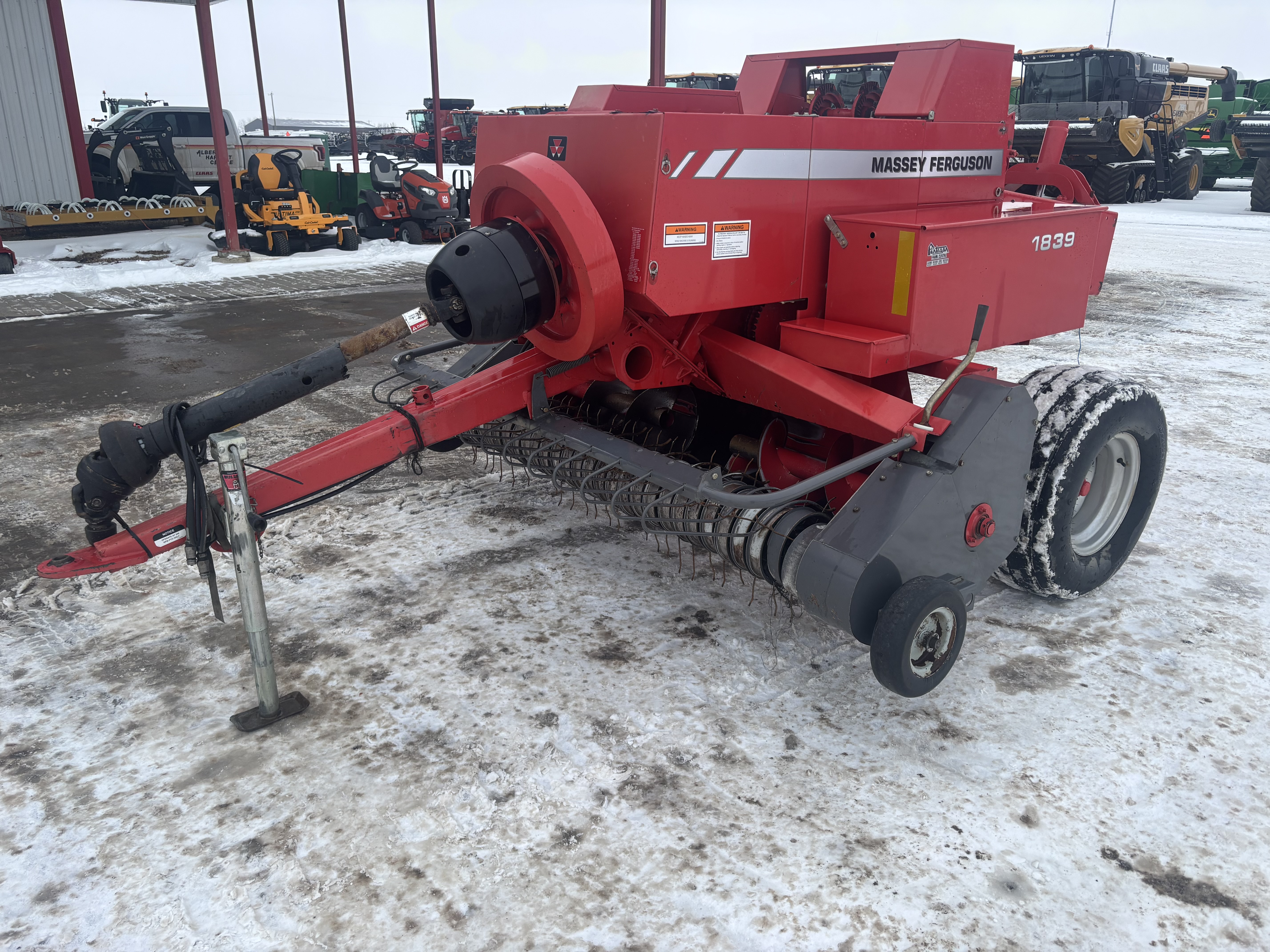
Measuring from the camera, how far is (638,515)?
120 inches

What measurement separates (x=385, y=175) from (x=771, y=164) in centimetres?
1108

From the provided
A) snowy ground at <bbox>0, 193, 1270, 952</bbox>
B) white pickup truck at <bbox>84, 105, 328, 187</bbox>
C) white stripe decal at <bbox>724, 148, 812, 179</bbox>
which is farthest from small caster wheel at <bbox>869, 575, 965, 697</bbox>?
white pickup truck at <bbox>84, 105, 328, 187</bbox>

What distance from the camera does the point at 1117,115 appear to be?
1688 cm

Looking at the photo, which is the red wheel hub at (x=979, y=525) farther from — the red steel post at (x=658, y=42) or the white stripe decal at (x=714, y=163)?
the red steel post at (x=658, y=42)

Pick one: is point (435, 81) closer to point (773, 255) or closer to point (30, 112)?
point (30, 112)

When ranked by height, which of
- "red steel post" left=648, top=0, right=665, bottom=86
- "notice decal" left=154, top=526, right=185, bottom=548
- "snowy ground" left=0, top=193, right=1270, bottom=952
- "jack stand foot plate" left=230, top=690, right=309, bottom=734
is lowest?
"snowy ground" left=0, top=193, right=1270, bottom=952

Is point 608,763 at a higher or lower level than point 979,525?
lower

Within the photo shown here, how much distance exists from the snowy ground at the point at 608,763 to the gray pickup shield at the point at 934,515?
1.21 feet

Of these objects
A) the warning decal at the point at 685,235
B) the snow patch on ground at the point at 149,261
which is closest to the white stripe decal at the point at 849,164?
the warning decal at the point at 685,235

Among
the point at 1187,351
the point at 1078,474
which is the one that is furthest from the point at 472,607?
the point at 1187,351

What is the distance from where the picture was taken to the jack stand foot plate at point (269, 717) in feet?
8.25

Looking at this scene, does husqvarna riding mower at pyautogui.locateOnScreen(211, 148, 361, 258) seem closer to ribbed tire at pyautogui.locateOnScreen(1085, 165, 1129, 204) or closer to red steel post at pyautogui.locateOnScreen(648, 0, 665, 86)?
red steel post at pyautogui.locateOnScreen(648, 0, 665, 86)

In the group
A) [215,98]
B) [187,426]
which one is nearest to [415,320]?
[187,426]

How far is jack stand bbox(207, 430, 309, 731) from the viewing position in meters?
2.29
